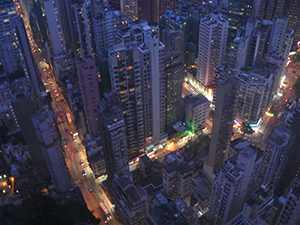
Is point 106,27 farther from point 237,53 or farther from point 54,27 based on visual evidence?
point 237,53

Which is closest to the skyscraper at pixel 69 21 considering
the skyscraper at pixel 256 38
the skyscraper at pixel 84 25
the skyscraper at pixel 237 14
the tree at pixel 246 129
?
the skyscraper at pixel 84 25

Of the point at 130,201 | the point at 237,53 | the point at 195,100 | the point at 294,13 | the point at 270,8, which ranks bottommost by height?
the point at 195,100

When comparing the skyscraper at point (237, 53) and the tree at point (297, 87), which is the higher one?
the skyscraper at point (237, 53)

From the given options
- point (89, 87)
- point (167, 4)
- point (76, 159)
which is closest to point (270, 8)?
point (167, 4)

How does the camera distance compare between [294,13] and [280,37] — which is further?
[294,13]

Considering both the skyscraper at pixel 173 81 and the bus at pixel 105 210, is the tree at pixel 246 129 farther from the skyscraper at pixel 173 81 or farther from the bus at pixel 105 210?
the bus at pixel 105 210

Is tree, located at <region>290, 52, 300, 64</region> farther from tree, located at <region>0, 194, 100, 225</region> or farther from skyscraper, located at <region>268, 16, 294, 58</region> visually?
tree, located at <region>0, 194, 100, 225</region>

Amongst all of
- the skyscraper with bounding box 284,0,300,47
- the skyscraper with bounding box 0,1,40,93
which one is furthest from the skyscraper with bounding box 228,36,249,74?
the skyscraper with bounding box 0,1,40,93
